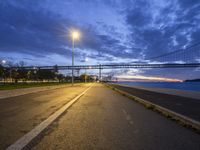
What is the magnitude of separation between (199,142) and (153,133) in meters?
1.34

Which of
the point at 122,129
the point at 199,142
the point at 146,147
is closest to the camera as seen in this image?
the point at 146,147

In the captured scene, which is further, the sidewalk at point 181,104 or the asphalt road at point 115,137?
the sidewalk at point 181,104

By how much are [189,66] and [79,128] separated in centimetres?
11067

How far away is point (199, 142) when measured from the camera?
21.3ft

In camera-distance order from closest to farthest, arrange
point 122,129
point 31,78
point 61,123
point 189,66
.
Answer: point 122,129
point 61,123
point 189,66
point 31,78

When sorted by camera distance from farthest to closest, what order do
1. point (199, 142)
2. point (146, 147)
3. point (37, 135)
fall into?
point (37, 135), point (199, 142), point (146, 147)

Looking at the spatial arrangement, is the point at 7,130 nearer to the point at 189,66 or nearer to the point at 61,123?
the point at 61,123

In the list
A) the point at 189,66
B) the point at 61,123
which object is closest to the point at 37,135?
the point at 61,123

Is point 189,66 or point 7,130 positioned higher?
point 189,66

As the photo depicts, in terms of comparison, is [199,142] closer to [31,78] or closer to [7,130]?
[7,130]

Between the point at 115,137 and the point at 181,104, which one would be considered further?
the point at 181,104

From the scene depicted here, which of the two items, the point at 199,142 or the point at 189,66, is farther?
the point at 189,66

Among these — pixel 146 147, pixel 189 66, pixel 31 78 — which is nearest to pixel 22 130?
pixel 146 147

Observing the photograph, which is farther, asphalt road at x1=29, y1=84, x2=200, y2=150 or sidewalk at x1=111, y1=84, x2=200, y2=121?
sidewalk at x1=111, y1=84, x2=200, y2=121
